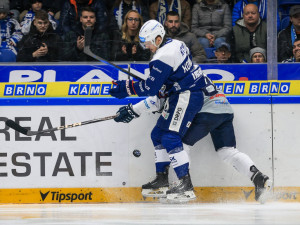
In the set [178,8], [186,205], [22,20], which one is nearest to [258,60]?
[178,8]

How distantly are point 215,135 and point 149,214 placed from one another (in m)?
1.36

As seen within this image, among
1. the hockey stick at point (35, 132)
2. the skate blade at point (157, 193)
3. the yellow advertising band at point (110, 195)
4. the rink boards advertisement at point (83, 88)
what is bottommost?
the yellow advertising band at point (110, 195)

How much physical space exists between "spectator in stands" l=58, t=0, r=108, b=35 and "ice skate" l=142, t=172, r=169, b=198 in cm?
143

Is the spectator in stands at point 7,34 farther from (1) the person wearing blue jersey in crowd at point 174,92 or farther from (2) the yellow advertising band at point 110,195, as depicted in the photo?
(2) the yellow advertising band at point 110,195

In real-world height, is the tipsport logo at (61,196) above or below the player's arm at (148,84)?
below

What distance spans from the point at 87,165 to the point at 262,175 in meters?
1.58

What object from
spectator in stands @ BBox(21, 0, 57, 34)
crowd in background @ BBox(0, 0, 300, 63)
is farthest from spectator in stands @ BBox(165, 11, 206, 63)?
spectator in stands @ BBox(21, 0, 57, 34)

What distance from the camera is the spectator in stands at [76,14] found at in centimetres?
662

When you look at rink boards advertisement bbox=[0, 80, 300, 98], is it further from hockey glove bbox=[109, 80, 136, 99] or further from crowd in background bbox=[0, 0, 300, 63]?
hockey glove bbox=[109, 80, 136, 99]

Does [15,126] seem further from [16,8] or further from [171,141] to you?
[171,141]

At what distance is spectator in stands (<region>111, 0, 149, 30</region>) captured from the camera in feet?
21.7

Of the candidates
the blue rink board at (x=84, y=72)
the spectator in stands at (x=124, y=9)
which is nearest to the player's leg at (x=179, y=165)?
the blue rink board at (x=84, y=72)

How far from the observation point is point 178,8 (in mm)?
6652

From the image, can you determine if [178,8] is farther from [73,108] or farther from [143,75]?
[73,108]
